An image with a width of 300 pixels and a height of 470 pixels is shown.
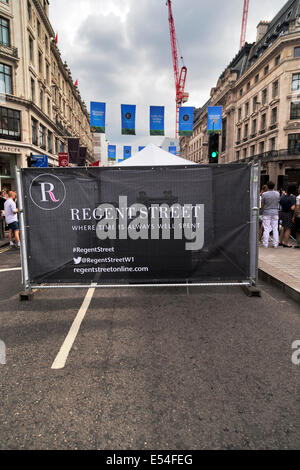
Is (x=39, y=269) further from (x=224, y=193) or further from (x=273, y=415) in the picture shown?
(x=273, y=415)

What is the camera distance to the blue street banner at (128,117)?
18.6 metres

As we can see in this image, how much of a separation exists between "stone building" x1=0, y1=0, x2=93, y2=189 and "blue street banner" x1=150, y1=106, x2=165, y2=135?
46.0ft

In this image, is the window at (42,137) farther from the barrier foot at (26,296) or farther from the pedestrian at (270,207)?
the barrier foot at (26,296)

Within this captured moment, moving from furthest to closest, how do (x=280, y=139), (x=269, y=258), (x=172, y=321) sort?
1. (x=280, y=139)
2. (x=269, y=258)
3. (x=172, y=321)

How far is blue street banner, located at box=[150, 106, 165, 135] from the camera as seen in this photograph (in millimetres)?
19219

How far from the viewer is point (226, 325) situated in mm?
3465

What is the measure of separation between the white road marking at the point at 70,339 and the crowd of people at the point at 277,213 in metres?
6.22

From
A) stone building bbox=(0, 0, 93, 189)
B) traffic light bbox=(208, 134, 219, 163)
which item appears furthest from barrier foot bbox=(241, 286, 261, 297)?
stone building bbox=(0, 0, 93, 189)

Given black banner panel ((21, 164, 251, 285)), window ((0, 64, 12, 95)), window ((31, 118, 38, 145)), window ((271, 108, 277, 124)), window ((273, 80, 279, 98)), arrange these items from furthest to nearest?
1. window ((271, 108, 277, 124))
2. window ((273, 80, 279, 98))
3. window ((31, 118, 38, 145))
4. window ((0, 64, 12, 95))
5. black banner panel ((21, 164, 251, 285))

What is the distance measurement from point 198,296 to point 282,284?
1652 mm

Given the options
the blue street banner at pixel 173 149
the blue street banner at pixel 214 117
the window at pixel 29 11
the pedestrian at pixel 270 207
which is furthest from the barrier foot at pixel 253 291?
the window at pixel 29 11

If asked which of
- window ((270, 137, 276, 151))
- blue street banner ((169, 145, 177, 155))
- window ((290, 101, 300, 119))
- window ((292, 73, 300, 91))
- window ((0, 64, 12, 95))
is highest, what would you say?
window ((292, 73, 300, 91))

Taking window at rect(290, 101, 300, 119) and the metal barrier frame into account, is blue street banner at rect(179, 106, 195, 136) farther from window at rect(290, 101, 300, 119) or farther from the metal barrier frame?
window at rect(290, 101, 300, 119)

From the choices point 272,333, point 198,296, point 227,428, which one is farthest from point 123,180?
point 227,428
